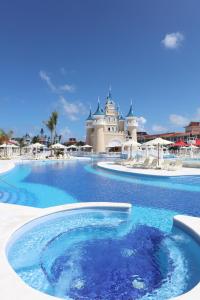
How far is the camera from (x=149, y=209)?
7.46 meters

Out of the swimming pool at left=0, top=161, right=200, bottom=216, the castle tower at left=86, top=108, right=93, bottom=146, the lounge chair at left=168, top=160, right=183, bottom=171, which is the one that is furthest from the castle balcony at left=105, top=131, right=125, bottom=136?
the swimming pool at left=0, top=161, right=200, bottom=216

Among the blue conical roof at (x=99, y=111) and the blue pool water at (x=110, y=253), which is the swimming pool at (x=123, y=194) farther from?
the blue conical roof at (x=99, y=111)

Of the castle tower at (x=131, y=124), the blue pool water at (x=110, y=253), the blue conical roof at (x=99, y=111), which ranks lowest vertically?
the blue pool water at (x=110, y=253)

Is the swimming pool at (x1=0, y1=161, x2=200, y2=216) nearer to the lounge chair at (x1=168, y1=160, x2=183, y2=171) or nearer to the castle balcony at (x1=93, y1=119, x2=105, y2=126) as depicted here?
the lounge chair at (x1=168, y1=160, x2=183, y2=171)

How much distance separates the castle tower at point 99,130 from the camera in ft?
149

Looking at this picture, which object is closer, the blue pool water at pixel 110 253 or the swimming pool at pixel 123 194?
the blue pool water at pixel 110 253

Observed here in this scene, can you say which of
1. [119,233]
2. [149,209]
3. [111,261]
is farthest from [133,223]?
[111,261]

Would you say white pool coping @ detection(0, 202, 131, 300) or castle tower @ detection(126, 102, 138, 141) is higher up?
castle tower @ detection(126, 102, 138, 141)

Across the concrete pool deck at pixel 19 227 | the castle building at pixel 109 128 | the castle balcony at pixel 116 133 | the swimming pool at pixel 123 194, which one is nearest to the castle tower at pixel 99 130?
the castle building at pixel 109 128

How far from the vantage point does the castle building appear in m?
45.7

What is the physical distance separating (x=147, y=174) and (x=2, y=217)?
9137 mm

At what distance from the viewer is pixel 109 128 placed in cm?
4841

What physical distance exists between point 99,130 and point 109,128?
3579 mm

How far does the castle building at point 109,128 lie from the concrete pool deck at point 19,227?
39.0m
